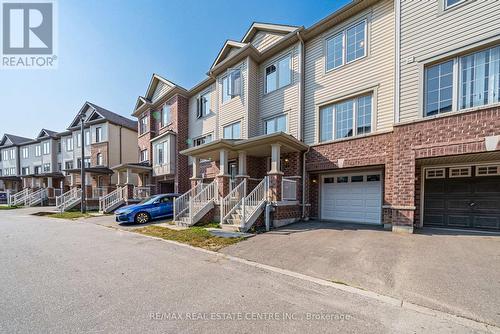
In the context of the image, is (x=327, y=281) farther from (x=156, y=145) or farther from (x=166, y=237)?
(x=156, y=145)

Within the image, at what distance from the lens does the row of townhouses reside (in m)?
6.95

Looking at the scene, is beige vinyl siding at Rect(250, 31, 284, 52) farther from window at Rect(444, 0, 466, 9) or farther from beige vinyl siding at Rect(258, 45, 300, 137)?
window at Rect(444, 0, 466, 9)

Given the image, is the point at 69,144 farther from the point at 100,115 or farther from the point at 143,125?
the point at 143,125

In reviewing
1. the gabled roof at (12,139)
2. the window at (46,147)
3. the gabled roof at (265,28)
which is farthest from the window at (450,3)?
the gabled roof at (12,139)

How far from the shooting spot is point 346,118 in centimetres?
980

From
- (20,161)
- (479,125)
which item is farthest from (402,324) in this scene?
(20,161)

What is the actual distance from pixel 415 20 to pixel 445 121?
3.98 m

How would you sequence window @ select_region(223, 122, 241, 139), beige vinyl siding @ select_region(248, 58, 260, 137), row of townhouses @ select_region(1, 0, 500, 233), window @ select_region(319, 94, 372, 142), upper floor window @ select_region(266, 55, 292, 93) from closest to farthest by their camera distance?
1. row of townhouses @ select_region(1, 0, 500, 233)
2. window @ select_region(319, 94, 372, 142)
3. upper floor window @ select_region(266, 55, 292, 93)
4. beige vinyl siding @ select_region(248, 58, 260, 137)
5. window @ select_region(223, 122, 241, 139)

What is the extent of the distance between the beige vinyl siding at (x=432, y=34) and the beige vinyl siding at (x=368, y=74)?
67 cm

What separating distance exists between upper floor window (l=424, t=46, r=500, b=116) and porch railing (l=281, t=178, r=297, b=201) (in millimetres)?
5644

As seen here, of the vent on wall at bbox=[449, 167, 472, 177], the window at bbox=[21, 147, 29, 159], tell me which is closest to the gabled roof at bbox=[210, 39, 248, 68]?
the vent on wall at bbox=[449, 167, 472, 177]

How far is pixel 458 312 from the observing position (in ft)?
10.1

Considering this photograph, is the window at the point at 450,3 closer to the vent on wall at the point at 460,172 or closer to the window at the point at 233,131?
the vent on wall at the point at 460,172

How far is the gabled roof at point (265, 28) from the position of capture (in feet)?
38.4
